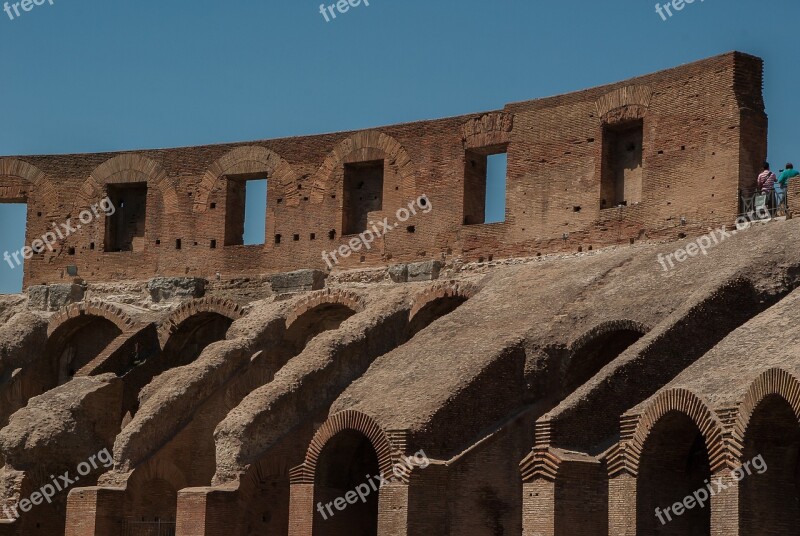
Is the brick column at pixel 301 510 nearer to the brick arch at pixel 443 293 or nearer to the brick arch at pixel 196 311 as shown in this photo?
the brick arch at pixel 443 293

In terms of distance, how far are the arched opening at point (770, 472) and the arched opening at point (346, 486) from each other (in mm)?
6343

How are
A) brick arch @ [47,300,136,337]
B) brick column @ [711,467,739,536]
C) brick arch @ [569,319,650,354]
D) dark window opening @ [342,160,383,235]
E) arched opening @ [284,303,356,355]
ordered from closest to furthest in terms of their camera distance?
brick column @ [711,467,739,536]
brick arch @ [569,319,650,354]
arched opening @ [284,303,356,355]
dark window opening @ [342,160,383,235]
brick arch @ [47,300,136,337]

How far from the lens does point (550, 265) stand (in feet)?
79.3

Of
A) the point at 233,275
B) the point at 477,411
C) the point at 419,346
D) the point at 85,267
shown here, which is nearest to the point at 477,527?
the point at 477,411

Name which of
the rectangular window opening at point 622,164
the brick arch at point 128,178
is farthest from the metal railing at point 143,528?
the rectangular window opening at point 622,164

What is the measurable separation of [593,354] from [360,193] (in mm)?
8348

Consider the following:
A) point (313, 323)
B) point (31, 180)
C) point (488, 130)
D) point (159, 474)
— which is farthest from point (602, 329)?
point (31, 180)

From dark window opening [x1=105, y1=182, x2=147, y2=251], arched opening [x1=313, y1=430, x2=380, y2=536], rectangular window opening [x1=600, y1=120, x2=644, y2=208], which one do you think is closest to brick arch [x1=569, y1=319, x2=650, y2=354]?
arched opening [x1=313, y1=430, x2=380, y2=536]

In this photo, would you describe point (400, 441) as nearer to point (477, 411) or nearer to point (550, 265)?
point (477, 411)

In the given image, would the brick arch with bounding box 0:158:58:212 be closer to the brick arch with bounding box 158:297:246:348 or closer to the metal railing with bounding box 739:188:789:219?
the brick arch with bounding box 158:297:246:348

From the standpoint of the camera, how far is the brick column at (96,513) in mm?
23266

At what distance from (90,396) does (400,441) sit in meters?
7.39

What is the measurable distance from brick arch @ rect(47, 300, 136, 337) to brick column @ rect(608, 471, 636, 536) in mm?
12091

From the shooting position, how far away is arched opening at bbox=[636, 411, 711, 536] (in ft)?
59.2
